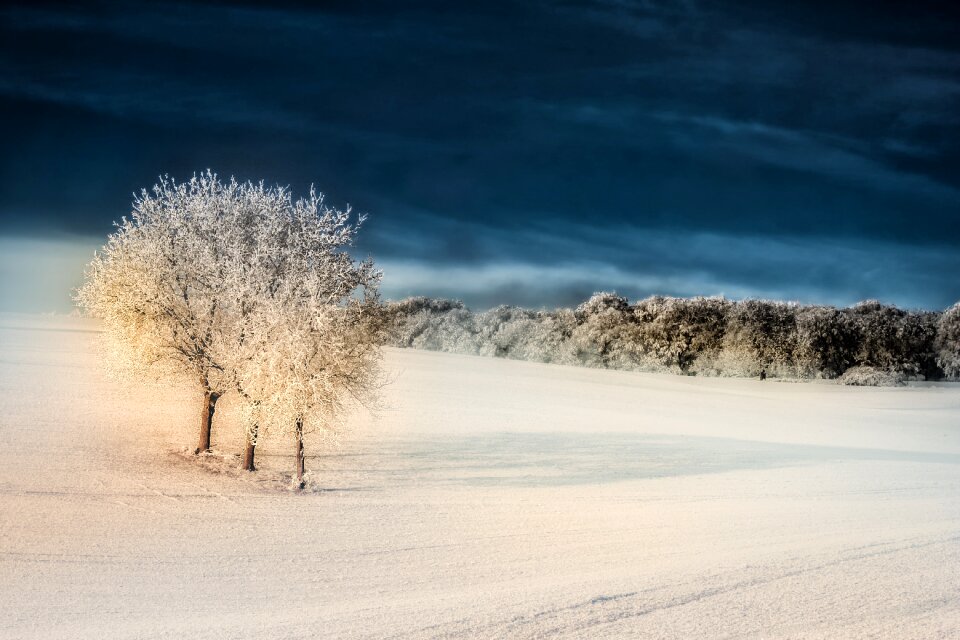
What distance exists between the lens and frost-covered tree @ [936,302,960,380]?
59.6m

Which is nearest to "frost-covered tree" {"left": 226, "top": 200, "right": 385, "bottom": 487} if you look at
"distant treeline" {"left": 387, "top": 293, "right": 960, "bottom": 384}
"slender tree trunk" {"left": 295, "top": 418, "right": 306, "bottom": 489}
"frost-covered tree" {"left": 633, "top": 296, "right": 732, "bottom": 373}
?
"slender tree trunk" {"left": 295, "top": 418, "right": 306, "bottom": 489}

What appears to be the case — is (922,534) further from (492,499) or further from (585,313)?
(585,313)

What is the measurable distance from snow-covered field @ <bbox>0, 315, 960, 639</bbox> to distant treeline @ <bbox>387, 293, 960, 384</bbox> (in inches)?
980

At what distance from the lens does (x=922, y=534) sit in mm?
18125

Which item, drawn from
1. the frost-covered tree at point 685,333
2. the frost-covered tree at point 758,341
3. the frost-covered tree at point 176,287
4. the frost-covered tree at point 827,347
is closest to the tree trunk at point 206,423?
the frost-covered tree at point 176,287

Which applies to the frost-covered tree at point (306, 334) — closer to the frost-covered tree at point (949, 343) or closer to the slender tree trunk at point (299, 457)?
the slender tree trunk at point (299, 457)

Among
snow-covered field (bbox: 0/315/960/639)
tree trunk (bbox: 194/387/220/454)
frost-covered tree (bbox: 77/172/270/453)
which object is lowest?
snow-covered field (bbox: 0/315/960/639)

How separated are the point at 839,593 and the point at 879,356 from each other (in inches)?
2072

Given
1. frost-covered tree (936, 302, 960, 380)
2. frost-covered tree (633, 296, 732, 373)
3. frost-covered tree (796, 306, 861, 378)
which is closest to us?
frost-covered tree (936, 302, 960, 380)

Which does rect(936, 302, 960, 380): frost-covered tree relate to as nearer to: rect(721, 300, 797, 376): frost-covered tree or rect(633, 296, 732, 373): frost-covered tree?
rect(721, 300, 797, 376): frost-covered tree

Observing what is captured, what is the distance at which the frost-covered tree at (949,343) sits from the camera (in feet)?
196

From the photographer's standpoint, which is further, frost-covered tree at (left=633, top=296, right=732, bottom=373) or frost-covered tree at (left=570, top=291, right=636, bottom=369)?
frost-covered tree at (left=570, top=291, right=636, bottom=369)

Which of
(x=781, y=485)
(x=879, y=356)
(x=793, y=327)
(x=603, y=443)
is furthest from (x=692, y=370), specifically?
(x=781, y=485)

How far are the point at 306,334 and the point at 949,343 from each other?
5444cm
